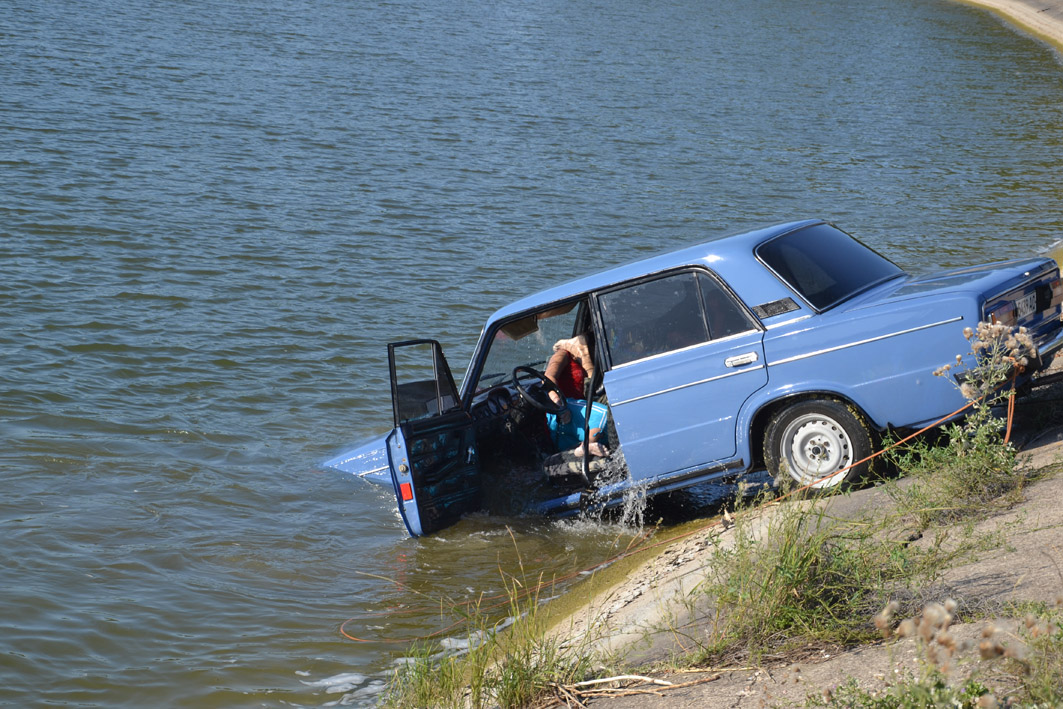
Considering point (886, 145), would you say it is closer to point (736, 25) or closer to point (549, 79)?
point (549, 79)

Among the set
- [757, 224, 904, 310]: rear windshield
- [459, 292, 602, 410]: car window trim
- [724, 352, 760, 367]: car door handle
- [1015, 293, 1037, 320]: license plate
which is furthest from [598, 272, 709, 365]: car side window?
[1015, 293, 1037, 320]: license plate

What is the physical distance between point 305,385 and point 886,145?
18670 mm

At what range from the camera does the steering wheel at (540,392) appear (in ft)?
25.7

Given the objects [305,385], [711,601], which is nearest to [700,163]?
[305,385]

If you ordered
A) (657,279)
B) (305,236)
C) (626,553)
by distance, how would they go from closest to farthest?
(657,279)
(626,553)
(305,236)

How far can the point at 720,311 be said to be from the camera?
6.73 metres

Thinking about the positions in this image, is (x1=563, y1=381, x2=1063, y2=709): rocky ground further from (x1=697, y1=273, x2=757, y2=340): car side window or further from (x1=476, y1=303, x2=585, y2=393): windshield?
(x1=476, y1=303, x2=585, y2=393): windshield

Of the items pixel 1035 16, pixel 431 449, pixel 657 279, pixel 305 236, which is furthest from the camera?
pixel 1035 16

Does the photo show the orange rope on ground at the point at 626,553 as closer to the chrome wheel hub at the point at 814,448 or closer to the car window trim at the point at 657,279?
the chrome wheel hub at the point at 814,448

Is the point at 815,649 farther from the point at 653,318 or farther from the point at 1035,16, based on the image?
the point at 1035,16

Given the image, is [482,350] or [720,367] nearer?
[720,367]

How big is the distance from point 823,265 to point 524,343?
234 centimetres

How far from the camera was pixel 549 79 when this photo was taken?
30.9m

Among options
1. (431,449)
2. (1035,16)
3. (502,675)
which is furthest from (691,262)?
(1035,16)
